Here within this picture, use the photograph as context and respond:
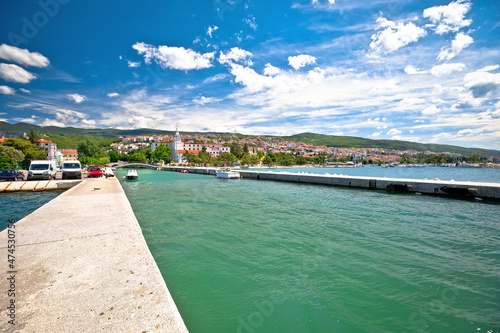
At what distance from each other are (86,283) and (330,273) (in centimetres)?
494

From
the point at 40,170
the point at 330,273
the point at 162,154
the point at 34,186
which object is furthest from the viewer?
the point at 162,154

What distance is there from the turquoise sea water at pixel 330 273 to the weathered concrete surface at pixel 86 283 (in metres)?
1.23

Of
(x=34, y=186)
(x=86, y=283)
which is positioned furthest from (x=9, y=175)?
(x=86, y=283)

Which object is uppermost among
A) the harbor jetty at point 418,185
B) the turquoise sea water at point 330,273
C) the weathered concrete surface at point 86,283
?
the weathered concrete surface at point 86,283

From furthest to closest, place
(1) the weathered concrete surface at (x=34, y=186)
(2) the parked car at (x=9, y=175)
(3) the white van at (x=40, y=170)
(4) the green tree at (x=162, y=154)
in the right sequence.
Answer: (4) the green tree at (x=162, y=154) → (2) the parked car at (x=9, y=175) → (3) the white van at (x=40, y=170) → (1) the weathered concrete surface at (x=34, y=186)

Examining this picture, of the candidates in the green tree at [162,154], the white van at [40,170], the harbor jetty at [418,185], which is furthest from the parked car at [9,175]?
the green tree at [162,154]

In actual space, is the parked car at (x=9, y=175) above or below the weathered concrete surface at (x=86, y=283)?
below

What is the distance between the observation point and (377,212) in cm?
1253

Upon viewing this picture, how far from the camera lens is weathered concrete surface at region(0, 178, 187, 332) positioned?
7.51 feet

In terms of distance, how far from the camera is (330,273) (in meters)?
5.38

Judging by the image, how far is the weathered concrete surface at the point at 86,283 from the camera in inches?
90.1

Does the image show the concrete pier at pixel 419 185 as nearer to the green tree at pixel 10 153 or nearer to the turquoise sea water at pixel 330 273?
the turquoise sea water at pixel 330 273

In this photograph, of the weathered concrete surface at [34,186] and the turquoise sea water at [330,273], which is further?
the weathered concrete surface at [34,186]

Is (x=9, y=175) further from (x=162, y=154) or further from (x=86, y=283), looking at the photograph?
(x=162, y=154)
